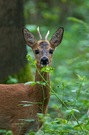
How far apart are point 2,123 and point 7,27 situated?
2.59 m

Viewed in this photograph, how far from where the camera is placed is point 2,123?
28.8 feet

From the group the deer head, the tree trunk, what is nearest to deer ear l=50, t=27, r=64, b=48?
the deer head

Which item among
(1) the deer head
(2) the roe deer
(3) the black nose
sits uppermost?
(1) the deer head

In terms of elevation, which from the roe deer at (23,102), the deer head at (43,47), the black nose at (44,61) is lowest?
the roe deer at (23,102)

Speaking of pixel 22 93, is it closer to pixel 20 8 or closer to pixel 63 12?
pixel 20 8

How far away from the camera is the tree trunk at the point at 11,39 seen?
10.7 metres

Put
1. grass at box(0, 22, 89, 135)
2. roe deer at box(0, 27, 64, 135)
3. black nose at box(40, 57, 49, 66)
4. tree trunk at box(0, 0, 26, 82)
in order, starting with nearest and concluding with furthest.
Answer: grass at box(0, 22, 89, 135) → roe deer at box(0, 27, 64, 135) → black nose at box(40, 57, 49, 66) → tree trunk at box(0, 0, 26, 82)

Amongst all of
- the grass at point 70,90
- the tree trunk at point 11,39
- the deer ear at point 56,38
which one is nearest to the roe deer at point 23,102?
the grass at point 70,90

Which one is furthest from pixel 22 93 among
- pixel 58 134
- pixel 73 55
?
pixel 73 55

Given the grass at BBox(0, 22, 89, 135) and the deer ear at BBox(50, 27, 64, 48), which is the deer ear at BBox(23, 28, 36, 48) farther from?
the grass at BBox(0, 22, 89, 135)

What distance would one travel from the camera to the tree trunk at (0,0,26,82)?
10.7 m

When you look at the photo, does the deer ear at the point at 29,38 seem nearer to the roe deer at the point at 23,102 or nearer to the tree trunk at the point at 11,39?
the roe deer at the point at 23,102

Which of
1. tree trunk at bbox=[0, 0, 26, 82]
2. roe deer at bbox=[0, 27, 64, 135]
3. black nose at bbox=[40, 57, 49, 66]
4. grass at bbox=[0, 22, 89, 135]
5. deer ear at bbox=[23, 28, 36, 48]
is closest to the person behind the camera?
grass at bbox=[0, 22, 89, 135]

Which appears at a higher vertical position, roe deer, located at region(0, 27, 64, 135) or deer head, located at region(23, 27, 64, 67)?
deer head, located at region(23, 27, 64, 67)
